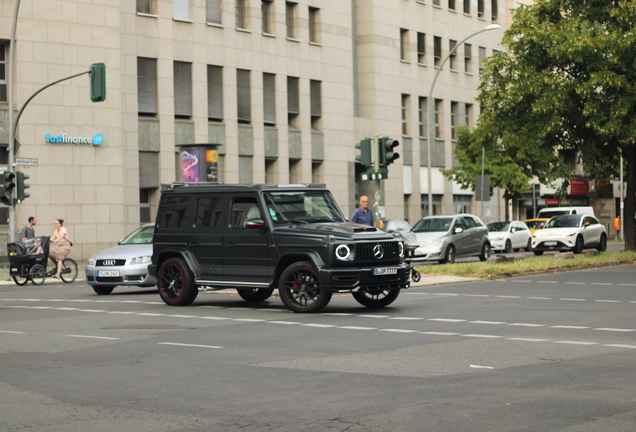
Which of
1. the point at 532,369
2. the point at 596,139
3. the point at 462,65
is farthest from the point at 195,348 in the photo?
the point at 462,65

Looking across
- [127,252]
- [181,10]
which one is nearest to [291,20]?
[181,10]

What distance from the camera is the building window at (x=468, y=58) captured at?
2544 inches

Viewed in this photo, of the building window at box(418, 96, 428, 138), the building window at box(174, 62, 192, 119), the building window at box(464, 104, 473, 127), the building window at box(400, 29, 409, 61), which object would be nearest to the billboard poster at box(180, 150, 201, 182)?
the building window at box(174, 62, 192, 119)

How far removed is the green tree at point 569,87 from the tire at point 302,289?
56.4 feet

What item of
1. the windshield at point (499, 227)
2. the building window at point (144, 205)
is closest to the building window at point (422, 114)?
the windshield at point (499, 227)

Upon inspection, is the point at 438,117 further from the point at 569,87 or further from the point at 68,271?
the point at 68,271

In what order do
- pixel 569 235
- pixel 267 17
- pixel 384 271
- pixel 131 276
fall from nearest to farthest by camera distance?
1. pixel 384 271
2. pixel 131 276
3. pixel 569 235
4. pixel 267 17

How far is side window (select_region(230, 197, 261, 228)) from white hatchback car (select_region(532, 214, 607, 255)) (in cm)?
2359

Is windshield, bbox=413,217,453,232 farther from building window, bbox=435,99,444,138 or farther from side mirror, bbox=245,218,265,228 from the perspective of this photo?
building window, bbox=435,99,444,138

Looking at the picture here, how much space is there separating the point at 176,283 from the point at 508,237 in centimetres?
2839

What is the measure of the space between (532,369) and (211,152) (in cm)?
2142

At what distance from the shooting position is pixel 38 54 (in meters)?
38.2

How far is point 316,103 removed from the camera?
168 ft

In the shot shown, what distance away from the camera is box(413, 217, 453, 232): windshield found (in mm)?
33525
